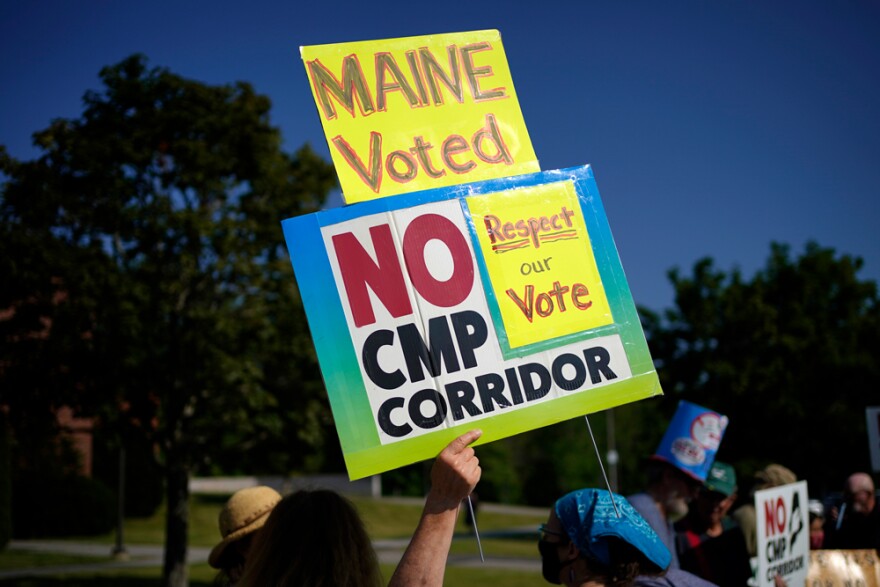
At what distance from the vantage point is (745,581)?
5.03 m

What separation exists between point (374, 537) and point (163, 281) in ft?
42.7

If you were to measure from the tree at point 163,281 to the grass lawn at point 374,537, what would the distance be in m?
2.99

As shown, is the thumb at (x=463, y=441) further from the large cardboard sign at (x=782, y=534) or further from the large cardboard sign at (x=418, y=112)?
the large cardboard sign at (x=782, y=534)

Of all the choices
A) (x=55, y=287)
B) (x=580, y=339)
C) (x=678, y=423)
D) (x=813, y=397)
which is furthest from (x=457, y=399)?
A: (x=813, y=397)

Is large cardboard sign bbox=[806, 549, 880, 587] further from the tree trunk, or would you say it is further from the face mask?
the tree trunk

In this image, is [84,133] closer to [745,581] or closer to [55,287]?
[55,287]

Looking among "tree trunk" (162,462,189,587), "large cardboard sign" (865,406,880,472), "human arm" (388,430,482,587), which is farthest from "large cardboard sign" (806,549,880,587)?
"tree trunk" (162,462,189,587)

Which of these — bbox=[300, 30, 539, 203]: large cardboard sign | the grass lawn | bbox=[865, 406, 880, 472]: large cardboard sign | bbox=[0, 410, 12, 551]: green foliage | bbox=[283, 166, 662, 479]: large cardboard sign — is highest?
bbox=[300, 30, 539, 203]: large cardboard sign

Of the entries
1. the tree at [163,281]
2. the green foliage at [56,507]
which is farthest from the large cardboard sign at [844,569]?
the green foliage at [56,507]

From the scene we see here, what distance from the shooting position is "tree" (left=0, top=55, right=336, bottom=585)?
1508cm

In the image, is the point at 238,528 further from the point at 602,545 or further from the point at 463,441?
the point at 602,545

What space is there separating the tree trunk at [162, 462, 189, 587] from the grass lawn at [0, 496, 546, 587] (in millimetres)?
1973

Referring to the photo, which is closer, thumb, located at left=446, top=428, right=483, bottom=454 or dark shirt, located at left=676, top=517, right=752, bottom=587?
thumb, located at left=446, top=428, right=483, bottom=454

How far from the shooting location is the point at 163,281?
15.6 metres
